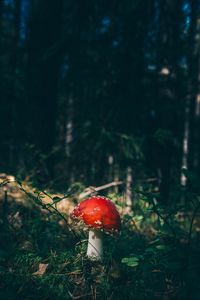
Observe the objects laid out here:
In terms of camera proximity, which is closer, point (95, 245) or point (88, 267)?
point (88, 267)

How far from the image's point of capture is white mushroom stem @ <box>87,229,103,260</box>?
3.12 meters

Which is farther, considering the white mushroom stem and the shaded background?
the shaded background

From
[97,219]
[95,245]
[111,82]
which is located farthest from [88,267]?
[111,82]

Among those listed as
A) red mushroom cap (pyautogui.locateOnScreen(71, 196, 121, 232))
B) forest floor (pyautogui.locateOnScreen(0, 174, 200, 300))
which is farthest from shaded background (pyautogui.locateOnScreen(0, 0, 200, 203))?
red mushroom cap (pyautogui.locateOnScreen(71, 196, 121, 232))

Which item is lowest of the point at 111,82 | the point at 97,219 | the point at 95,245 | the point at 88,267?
the point at 88,267

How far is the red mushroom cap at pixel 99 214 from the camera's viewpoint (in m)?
3.01

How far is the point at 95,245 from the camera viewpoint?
316cm

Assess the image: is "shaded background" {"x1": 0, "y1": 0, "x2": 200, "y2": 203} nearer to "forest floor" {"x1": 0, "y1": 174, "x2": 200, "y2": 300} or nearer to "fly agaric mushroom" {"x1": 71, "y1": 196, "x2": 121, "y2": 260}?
"forest floor" {"x1": 0, "y1": 174, "x2": 200, "y2": 300}

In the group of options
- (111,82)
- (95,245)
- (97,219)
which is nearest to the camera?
(97,219)

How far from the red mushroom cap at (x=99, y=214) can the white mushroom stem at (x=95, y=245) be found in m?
0.17

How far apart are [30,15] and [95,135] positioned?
2.88 metres

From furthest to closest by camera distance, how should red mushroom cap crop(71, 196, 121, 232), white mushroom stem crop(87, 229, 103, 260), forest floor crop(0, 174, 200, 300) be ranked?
white mushroom stem crop(87, 229, 103, 260) < red mushroom cap crop(71, 196, 121, 232) < forest floor crop(0, 174, 200, 300)

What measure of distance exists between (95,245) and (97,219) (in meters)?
0.33

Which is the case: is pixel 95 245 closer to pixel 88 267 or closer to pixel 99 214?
pixel 88 267
